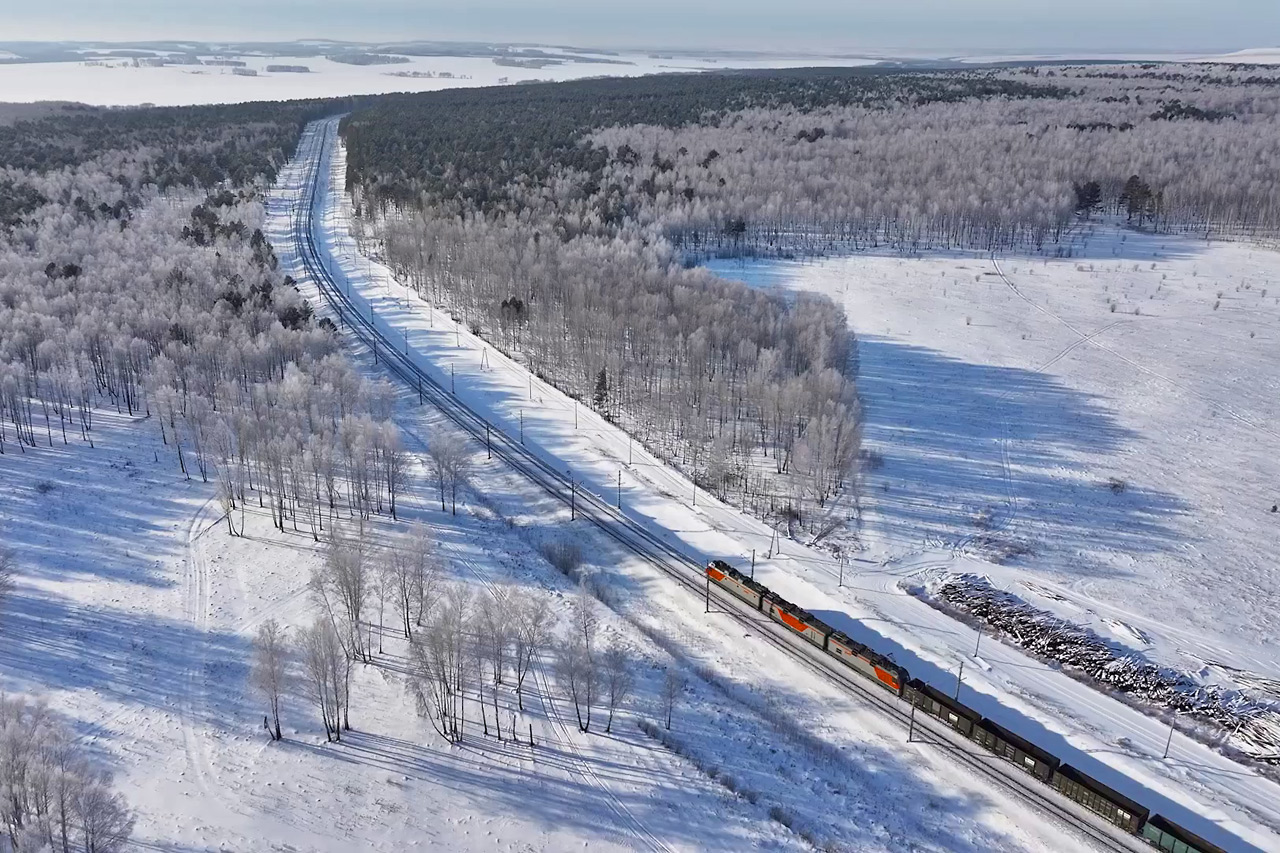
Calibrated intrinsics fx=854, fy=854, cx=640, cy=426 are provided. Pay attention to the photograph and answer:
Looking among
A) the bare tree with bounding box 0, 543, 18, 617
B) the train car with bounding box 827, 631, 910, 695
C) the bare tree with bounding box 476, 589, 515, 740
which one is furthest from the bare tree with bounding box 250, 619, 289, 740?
the train car with bounding box 827, 631, 910, 695

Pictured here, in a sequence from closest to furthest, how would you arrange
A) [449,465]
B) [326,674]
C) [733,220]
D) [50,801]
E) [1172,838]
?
[50,801]
[1172,838]
[326,674]
[449,465]
[733,220]

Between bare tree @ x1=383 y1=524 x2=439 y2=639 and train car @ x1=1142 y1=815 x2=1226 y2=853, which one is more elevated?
bare tree @ x1=383 y1=524 x2=439 y2=639

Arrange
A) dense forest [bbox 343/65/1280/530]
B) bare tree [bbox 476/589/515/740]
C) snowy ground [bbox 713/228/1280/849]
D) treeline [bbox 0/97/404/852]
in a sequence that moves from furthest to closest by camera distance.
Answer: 1. dense forest [bbox 343/65/1280/530]
2. snowy ground [bbox 713/228/1280/849]
3. bare tree [bbox 476/589/515/740]
4. treeline [bbox 0/97/404/852]

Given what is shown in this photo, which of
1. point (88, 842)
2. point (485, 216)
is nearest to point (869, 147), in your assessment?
point (485, 216)

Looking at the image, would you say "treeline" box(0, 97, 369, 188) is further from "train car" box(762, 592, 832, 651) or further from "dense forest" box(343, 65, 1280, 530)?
"train car" box(762, 592, 832, 651)

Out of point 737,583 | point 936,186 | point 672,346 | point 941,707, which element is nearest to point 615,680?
point 737,583

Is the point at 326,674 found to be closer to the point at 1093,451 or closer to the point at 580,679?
the point at 580,679

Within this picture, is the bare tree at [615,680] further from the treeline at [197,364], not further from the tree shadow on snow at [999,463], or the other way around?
the treeline at [197,364]
